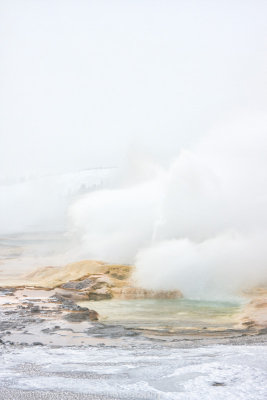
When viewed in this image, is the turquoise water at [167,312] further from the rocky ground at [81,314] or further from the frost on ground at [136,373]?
the frost on ground at [136,373]

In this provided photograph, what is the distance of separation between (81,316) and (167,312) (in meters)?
3.93

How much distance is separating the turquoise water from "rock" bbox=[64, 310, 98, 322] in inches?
14.4

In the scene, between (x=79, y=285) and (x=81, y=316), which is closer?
(x=81, y=316)

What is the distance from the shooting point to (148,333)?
13391mm

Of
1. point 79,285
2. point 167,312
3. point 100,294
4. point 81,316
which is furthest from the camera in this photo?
point 79,285

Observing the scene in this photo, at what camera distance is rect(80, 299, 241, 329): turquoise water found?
15250mm

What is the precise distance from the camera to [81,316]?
646 inches

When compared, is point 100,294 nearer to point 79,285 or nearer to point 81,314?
point 79,285

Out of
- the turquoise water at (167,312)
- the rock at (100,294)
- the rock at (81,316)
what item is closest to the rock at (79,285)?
the rock at (100,294)

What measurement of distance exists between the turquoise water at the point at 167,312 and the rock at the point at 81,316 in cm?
Result: 37

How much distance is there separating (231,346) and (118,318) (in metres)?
6.47

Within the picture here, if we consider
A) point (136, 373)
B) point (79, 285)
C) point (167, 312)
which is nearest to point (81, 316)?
point (167, 312)

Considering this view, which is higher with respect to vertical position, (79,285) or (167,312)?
(79,285)

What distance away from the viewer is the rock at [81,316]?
52.2 ft
